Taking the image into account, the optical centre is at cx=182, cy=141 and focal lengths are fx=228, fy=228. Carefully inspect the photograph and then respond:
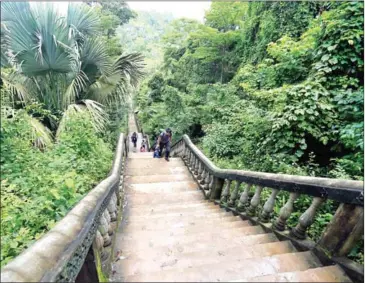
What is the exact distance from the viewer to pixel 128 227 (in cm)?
313

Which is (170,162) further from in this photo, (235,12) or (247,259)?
(235,12)

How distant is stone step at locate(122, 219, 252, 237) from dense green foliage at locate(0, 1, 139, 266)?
0.88 metres

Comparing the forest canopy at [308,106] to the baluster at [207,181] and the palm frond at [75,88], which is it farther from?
the palm frond at [75,88]

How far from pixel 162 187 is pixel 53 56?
399 centimetres

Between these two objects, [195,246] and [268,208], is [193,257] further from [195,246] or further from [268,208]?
[268,208]

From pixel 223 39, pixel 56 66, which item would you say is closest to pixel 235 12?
pixel 223 39

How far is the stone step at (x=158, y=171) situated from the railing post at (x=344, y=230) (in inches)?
202

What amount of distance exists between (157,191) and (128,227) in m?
2.38

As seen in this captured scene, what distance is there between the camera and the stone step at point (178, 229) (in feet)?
9.18

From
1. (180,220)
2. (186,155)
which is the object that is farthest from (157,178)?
(180,220)

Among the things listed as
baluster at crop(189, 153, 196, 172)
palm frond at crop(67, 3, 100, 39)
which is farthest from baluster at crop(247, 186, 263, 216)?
palm frond at crop(67, 3, 100, 39)

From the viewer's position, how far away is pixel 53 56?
522cm

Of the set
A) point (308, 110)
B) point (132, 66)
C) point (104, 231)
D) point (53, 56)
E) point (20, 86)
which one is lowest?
point (104, 231)

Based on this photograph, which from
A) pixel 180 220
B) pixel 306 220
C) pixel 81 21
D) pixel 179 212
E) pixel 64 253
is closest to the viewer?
pixel 64 253
